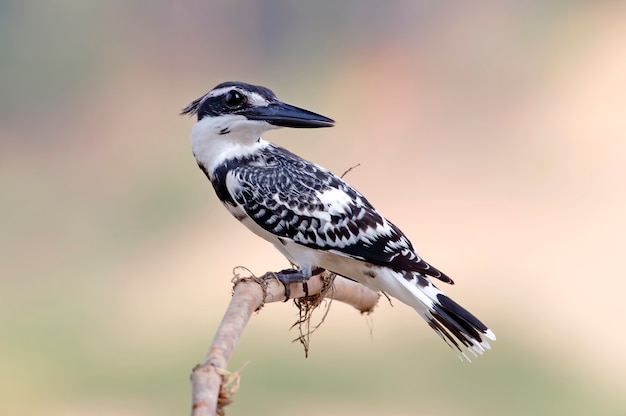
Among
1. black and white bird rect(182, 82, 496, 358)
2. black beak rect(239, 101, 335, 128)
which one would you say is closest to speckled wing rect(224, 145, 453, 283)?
black and white bird rect(182, 82, 496, 358)

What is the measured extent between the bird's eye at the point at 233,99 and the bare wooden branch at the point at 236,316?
0.33m

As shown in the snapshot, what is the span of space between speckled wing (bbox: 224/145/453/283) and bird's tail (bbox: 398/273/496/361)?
0.10 ft

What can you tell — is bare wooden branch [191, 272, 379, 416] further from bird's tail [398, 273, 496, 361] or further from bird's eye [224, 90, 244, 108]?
bird's eye [224, 90, 244, 108]

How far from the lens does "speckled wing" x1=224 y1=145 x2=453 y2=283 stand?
157cm

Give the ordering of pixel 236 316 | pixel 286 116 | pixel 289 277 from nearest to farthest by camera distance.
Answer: pixel 236 316
pixel 286 116
pixel 289 277

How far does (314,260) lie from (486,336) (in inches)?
14.2

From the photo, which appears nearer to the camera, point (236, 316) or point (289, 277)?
point (236, 316)

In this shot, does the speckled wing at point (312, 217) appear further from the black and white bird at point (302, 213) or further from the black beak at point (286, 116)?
the black beak at point (286, 116)

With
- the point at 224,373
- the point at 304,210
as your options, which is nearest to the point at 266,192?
the point at 304,210

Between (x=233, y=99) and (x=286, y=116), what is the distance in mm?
114

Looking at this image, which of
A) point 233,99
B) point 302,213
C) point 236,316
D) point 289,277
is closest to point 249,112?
point 233,99

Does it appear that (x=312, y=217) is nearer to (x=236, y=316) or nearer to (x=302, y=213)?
(x=302, y=213)

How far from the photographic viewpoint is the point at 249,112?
5.11 ft

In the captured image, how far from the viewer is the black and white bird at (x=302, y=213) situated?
155 cm
